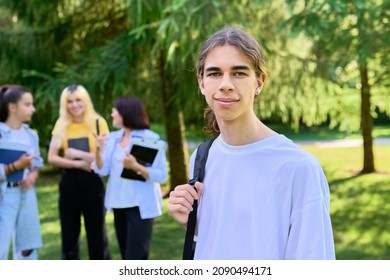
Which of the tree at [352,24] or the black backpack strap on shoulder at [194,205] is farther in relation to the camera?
the tree at [352,24]

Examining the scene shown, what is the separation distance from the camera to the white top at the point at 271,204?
57.9 inches

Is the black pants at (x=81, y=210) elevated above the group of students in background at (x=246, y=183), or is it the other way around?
the group of students in background at (x=246, y=183)

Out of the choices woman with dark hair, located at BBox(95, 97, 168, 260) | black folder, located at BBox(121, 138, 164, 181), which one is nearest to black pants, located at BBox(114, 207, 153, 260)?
woman with dark hair, located at BBox(95, 97, 168, 260)

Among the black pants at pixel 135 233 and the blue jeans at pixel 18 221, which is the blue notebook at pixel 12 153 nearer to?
the blue jeans at pixel 18 221

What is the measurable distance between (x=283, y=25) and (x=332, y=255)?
495 cm


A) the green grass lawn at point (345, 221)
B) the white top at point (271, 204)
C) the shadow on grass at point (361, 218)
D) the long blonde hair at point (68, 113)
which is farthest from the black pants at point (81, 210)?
the white top at point (271, 204)

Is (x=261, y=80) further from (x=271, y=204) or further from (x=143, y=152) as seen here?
(x=143, y=152)

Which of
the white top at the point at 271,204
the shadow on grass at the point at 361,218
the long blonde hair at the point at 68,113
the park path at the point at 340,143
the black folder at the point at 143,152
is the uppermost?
the long blonde hair at the point at 68,113

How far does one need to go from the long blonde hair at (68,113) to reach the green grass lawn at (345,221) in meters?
2.08

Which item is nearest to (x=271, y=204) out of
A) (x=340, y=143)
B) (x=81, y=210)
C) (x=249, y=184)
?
(x=249, y=184)

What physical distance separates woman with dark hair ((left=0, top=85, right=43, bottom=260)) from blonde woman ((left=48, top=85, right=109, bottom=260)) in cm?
27

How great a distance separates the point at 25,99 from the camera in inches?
187

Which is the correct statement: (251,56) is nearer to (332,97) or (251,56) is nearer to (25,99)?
(25,99)

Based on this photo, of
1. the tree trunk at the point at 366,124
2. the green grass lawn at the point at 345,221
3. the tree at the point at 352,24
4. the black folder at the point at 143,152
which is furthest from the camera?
the tree trunk at the point at 366,124
